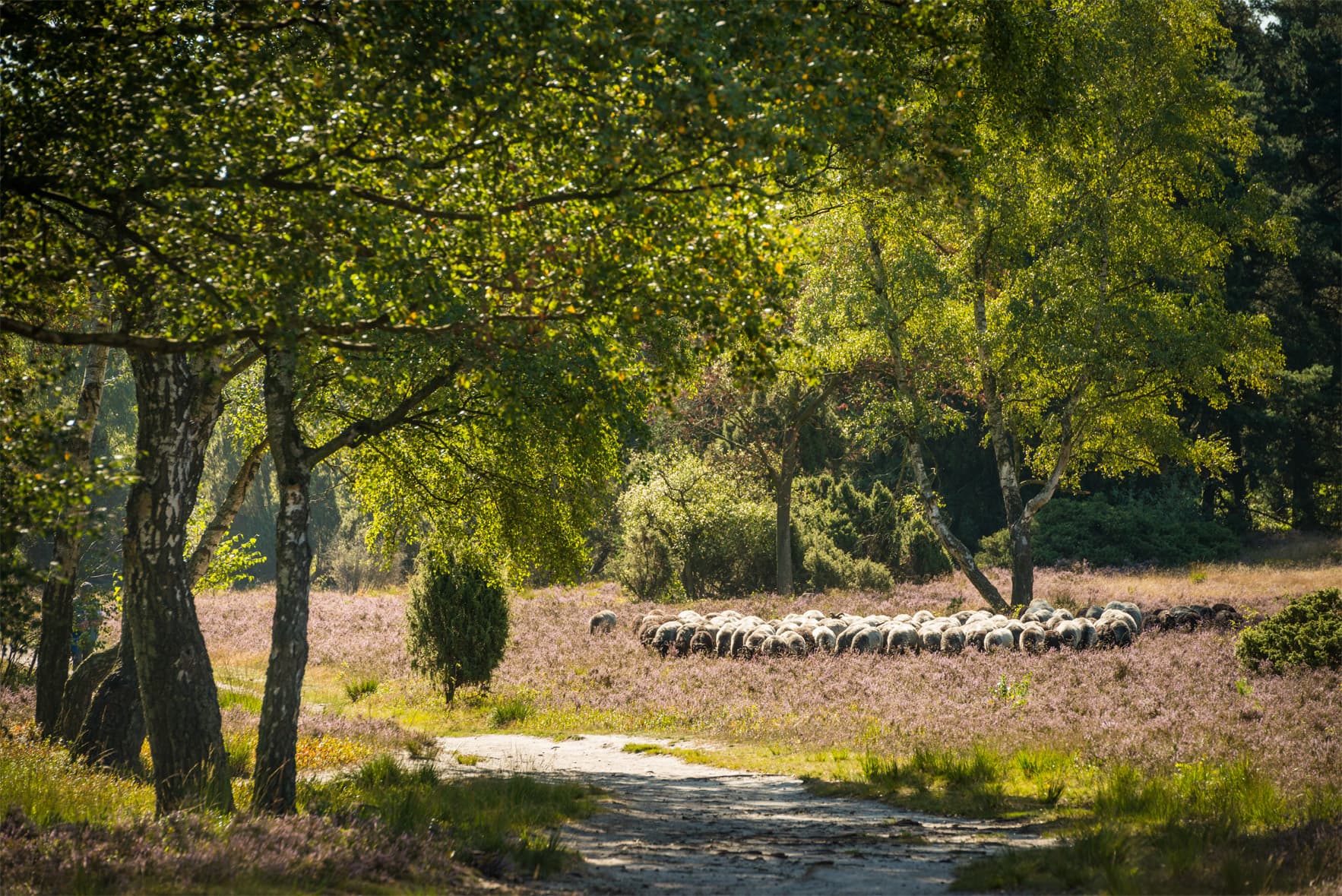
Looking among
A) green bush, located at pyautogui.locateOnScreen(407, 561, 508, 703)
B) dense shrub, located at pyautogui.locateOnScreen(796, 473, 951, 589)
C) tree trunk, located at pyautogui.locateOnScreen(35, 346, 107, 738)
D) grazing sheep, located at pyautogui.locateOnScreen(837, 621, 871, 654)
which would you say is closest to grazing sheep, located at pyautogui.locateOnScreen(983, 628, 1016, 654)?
grazing sheep, located at pyautogui.locateOnScreen(837, 621, 871, 654)

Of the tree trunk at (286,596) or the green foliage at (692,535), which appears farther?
the green foliage at (692,535)

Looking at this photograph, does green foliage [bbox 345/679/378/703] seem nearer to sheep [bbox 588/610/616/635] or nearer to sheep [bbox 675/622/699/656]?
sheep [bbox 588/610/616/635]

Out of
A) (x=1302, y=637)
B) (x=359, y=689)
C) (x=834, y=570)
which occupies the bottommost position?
→ (x=359, y=689)

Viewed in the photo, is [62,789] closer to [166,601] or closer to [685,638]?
[166,601]

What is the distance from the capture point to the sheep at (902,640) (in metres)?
20.2

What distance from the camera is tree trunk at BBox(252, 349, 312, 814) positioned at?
9523 millimetres

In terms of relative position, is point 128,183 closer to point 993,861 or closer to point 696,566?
point 993,861

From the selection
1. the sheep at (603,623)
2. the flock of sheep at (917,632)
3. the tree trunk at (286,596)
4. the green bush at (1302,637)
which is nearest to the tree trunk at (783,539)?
the sheep at (603,623)

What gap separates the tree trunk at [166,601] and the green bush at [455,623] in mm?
10877

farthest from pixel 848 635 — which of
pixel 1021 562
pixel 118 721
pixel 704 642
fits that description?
pixel 118 721

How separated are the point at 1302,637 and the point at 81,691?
1660 cm

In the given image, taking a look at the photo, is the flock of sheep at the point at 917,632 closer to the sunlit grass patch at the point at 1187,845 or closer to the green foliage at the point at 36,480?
the sunlit grass patch at the point at 1187,845

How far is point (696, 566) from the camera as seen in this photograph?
36531 mm

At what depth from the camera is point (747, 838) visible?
31.5ft
